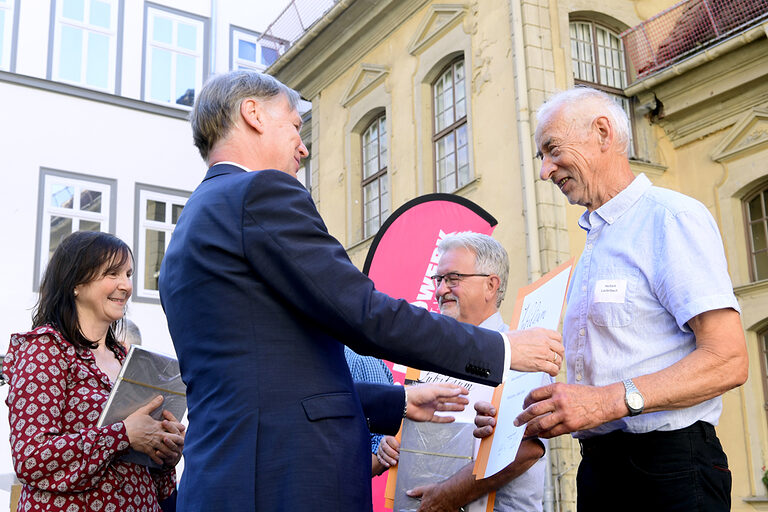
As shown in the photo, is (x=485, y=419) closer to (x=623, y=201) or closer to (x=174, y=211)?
(x=623, y=201)

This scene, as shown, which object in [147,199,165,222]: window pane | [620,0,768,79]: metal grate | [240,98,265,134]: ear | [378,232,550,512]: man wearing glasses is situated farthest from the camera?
[147,199,165,222]: window pane

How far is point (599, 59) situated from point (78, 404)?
10833mm

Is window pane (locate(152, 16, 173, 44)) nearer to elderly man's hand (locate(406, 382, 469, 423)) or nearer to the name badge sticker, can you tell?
elderly man's hand (locate(406, 382, 469, 423))

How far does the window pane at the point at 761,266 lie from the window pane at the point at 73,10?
13634mm

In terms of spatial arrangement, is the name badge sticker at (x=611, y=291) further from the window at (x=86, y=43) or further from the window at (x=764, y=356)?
the window at (x=86, y=43)

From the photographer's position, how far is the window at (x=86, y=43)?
16.7 metres

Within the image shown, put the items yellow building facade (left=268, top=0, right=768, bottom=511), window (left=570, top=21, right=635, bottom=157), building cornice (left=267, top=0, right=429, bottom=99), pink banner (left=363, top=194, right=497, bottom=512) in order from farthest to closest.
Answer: building cornice (left=267, top=0, right=429, bottom=99) → window (left=570, top=21, right=635, bottom=157) → yellow building facade (left=268, top=0, right=768, bottom=511) → pink banner (left=363, top=194, right=497, bottom=512)

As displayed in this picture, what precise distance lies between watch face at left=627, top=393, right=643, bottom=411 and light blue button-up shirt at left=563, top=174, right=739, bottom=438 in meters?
0.14

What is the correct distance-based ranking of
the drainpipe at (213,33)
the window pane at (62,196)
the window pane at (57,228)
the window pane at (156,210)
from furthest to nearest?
the drainpipe at (213,33), the window pane at (156,210), the window pane at (62,196), the window pane at (57,228)

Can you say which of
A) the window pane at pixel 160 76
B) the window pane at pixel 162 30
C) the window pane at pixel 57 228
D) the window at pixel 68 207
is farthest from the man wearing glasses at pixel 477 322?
the window pane at pixel 162 30

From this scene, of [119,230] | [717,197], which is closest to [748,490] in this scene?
[717,197]

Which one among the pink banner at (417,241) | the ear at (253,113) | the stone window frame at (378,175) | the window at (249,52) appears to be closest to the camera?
the ear at (253,113)

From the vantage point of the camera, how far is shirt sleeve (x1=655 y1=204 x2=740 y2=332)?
94.4 inches

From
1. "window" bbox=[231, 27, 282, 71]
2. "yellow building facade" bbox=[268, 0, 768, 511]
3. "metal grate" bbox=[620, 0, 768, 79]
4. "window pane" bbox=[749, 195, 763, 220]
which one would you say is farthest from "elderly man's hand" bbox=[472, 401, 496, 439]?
"window" bbox=[231, 27, 282, 71]
